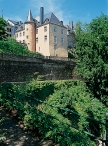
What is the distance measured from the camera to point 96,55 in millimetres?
17766

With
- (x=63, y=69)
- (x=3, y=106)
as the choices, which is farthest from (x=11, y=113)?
(x=63, y=69)

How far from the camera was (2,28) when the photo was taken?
71.1ft

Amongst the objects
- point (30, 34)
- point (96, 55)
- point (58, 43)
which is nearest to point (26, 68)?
point (96, 55)

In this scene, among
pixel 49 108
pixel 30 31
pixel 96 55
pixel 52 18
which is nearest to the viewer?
pixel 49 108

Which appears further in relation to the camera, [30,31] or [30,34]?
[30,31]

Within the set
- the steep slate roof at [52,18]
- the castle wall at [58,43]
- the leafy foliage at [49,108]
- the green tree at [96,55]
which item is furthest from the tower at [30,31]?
the leafy foliage at [49,108]

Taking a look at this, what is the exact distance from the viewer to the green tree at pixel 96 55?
17.5 meters

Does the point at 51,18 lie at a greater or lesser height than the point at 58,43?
greater

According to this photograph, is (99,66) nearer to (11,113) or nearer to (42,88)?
(42,88)

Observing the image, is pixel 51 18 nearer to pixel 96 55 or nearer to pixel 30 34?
pixel 30 34

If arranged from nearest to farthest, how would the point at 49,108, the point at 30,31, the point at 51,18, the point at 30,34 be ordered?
the point at 49,108, the point at 51,18, the point at 30,34, the point at 30,31

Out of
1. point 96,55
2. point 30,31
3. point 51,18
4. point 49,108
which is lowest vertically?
point 49,108

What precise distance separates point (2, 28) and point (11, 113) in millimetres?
18032

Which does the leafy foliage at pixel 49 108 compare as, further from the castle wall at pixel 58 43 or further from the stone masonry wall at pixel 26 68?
the castle wall at pixel 58 43
